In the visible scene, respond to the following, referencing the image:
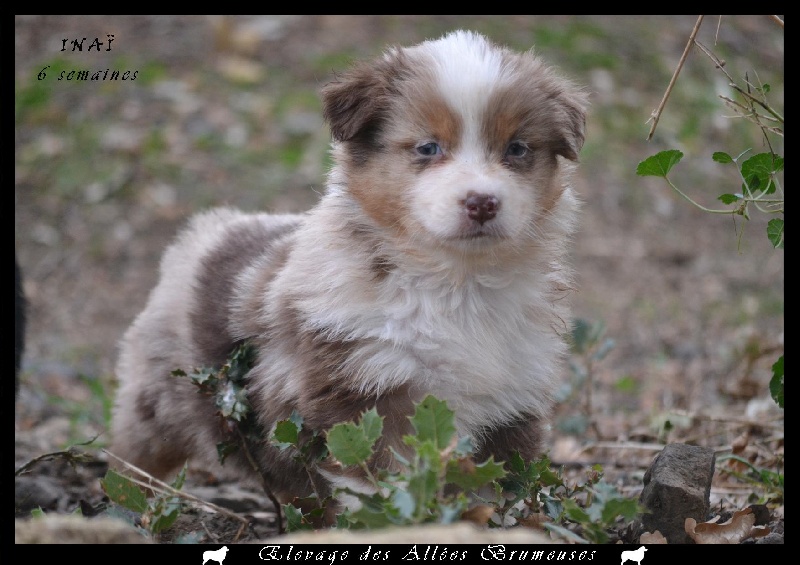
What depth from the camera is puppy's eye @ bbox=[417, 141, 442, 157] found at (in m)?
3.34

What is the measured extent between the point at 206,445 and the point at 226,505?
43 cm

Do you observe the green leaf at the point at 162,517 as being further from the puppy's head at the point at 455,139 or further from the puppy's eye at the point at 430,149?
the puppy's eye at the point at 430,149

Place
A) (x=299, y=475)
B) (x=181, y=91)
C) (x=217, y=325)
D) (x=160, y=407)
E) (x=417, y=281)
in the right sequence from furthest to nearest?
Answer: (x=181, y=91)
(x=160, y=407)
(x=217, y=325)
(x=299, y=475)
(x=417, y=281)

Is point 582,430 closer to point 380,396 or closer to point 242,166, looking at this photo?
point 380,396

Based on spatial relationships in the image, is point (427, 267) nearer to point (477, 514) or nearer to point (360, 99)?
point (360, 99)

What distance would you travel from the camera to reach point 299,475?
3.65 meters

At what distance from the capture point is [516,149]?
11.2ft

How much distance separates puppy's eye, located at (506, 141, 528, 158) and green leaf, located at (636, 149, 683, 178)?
44 centimetres

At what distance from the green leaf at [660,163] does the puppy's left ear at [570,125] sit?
0.40 m

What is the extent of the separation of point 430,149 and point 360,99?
0.36m

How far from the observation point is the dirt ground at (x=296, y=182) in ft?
20.0

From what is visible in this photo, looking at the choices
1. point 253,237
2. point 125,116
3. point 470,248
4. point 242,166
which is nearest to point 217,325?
point 253,237
